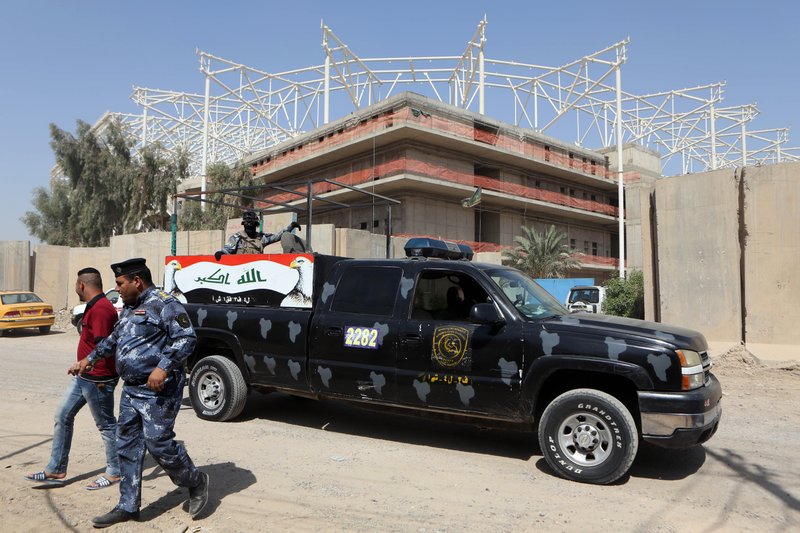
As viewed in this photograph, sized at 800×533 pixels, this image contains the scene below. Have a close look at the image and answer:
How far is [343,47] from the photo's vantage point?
3959 centimetres

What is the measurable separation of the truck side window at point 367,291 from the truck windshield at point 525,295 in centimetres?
103

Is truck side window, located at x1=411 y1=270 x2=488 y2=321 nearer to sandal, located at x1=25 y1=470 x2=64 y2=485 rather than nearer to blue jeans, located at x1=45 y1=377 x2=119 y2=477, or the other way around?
blue jeans, located at x1=45 y1=377 x2=119 y2=477

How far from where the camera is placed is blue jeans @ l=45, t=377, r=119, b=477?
417cm

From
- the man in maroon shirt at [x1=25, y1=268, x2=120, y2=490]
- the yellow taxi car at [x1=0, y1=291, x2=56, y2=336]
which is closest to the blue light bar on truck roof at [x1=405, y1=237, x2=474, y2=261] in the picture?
the man in maroon shirt at [x1=25, y1=268, x2=120, y2=490]

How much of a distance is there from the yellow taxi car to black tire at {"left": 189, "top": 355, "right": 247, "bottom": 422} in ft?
49.3

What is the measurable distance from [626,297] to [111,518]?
17.9 metres

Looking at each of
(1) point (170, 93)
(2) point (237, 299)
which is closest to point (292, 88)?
(1) point (170, 93)

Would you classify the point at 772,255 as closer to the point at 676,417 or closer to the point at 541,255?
the point at 676,417

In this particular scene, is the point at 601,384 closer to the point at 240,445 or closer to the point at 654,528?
the point at 654,528

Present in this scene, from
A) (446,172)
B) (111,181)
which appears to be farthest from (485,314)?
(111,181)

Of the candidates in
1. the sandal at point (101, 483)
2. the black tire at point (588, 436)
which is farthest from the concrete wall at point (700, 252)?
the sandal at point (101, 483)

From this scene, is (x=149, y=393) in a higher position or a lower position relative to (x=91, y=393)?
higher

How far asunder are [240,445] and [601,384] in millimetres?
3631

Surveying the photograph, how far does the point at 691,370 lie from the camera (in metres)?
4.26
